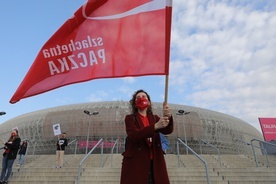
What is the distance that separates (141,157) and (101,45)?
1870 millimetres

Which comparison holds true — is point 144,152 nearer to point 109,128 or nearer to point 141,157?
point 141,157

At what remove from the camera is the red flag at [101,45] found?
3.43m

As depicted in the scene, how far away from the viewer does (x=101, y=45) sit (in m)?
3.67

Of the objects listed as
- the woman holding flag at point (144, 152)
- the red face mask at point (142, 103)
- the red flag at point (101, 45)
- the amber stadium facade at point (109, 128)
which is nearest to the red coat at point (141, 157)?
the woman holding flag at point (144, 152)

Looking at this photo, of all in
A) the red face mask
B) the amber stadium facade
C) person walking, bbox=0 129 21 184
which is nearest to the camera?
the red face mask

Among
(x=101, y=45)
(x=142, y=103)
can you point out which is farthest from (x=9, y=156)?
(x=142, y=103)

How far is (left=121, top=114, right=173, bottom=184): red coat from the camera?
2293 mm

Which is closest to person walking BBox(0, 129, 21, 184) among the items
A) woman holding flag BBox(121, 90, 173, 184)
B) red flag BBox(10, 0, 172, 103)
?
red flag BBox(10, 0, 172, 103)

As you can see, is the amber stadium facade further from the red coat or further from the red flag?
the red coat

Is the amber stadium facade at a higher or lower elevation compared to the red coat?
higher

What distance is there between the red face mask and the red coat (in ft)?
0.59

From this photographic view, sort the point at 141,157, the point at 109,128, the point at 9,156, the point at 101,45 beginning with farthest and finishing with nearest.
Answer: the point at 109,128 < the point at 9,156 < the point at 101,45 < the point at 141,157

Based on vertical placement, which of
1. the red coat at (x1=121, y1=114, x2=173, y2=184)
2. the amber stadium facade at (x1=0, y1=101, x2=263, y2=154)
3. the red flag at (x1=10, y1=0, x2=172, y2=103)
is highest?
the amber stadium facade at (x1=0, y1=101, x2=263, y2=154)

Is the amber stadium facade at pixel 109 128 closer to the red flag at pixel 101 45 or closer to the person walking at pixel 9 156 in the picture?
the person walking at pixel 9 156
